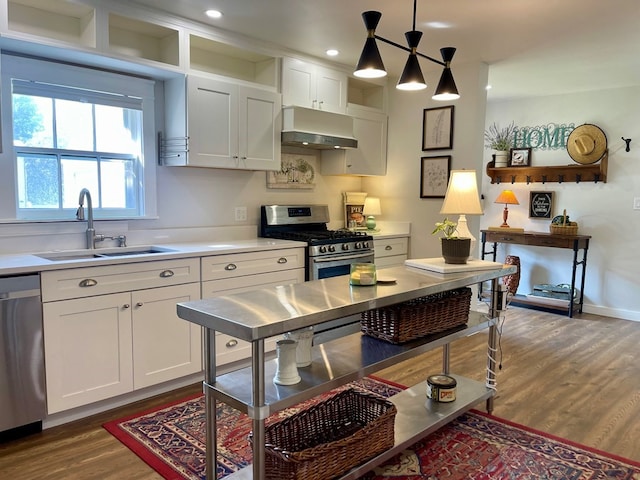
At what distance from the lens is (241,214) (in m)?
4.08

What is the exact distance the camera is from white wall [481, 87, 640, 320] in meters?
5.08

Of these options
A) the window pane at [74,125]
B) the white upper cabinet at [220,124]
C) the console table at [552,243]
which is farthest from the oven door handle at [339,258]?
the console table at [552,243]

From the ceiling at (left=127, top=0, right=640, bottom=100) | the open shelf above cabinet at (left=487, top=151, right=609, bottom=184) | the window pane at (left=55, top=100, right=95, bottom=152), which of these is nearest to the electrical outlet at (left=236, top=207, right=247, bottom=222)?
the window pane at (left=55, top=100, right=95, bottom=152)

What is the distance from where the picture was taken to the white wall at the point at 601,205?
508cm

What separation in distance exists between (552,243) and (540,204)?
2.16 feet

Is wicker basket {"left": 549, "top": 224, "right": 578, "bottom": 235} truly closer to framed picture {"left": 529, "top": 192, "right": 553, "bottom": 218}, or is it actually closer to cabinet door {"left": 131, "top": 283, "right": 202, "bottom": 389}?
framed picture {"left": 529, "top": 192, "right": 553, "bottom": 218}

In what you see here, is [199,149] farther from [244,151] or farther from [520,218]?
[520,218]

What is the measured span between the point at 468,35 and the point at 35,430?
12.4 ft

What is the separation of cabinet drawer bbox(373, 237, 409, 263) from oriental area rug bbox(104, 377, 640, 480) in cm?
196

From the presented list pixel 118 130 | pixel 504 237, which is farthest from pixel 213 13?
pixel 504 237

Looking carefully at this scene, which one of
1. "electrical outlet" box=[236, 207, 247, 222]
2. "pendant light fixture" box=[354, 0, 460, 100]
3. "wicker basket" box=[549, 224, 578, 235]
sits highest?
"pendant light fixture" box=[354, 0, 460, 100]

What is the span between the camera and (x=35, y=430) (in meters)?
2.51

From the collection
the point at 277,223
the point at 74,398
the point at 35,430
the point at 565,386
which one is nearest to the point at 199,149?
the point at 277,223

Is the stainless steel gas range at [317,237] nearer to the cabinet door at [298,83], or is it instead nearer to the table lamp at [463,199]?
the cabinet door at [298,83]
